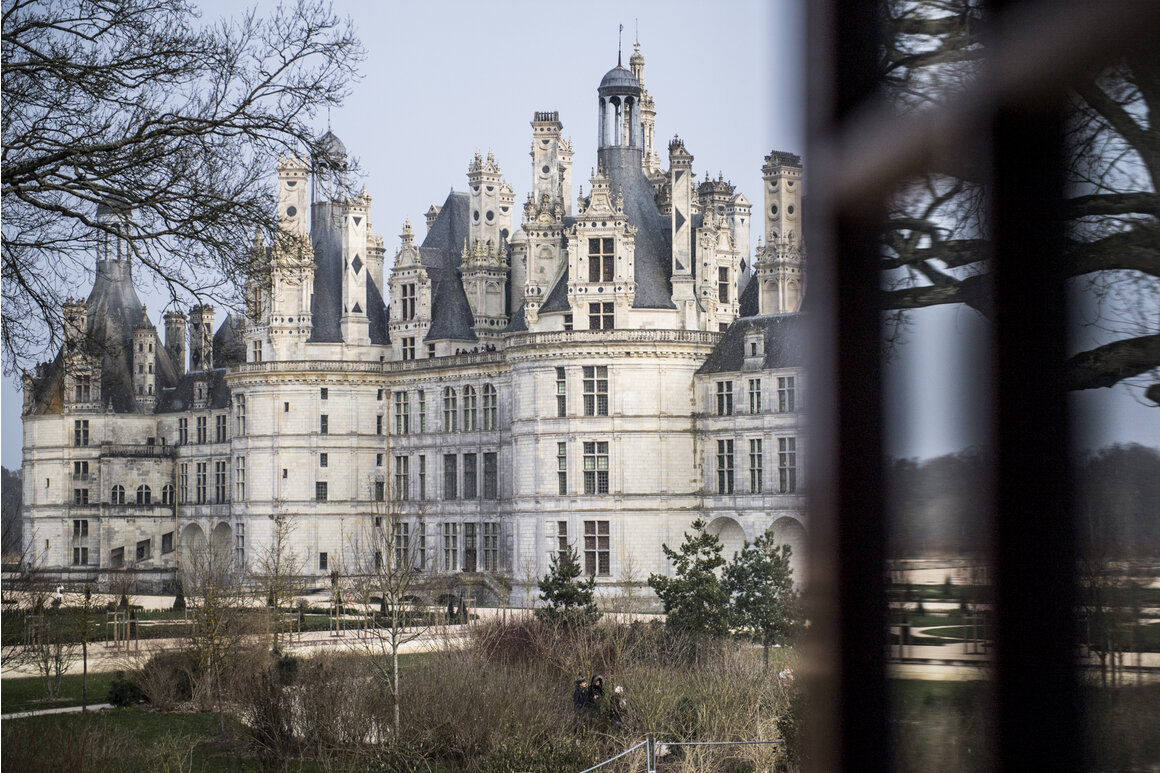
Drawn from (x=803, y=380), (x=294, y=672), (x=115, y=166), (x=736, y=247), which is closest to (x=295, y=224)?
(x=736, y=247)

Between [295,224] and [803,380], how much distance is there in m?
53.3

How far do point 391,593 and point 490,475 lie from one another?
941 inches

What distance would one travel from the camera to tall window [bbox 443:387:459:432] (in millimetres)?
54750

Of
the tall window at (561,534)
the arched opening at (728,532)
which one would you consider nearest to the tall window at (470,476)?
the tall window at (561,534)

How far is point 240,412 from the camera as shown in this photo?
2293 inches

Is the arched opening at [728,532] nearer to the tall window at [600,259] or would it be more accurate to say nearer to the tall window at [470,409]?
the tall window at [600,259]

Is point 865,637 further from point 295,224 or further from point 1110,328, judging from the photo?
point 295,224

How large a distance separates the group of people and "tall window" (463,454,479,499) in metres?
29.8

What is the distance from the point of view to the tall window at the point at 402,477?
55.8m

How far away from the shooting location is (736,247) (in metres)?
59.2

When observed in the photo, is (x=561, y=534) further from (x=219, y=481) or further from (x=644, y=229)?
(x=219, y=481)

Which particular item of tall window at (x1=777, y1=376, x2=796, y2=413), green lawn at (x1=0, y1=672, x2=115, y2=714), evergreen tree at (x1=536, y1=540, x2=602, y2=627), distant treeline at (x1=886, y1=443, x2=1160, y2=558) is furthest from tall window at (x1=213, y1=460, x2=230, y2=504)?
distant treeline at (x1=886, y1=443, x2=1160, y2=558)

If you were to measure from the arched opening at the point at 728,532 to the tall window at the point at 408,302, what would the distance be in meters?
16.5

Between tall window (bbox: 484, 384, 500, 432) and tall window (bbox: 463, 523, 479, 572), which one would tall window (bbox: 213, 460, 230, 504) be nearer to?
tall window (bbox: 463, 523, 479, 572)
